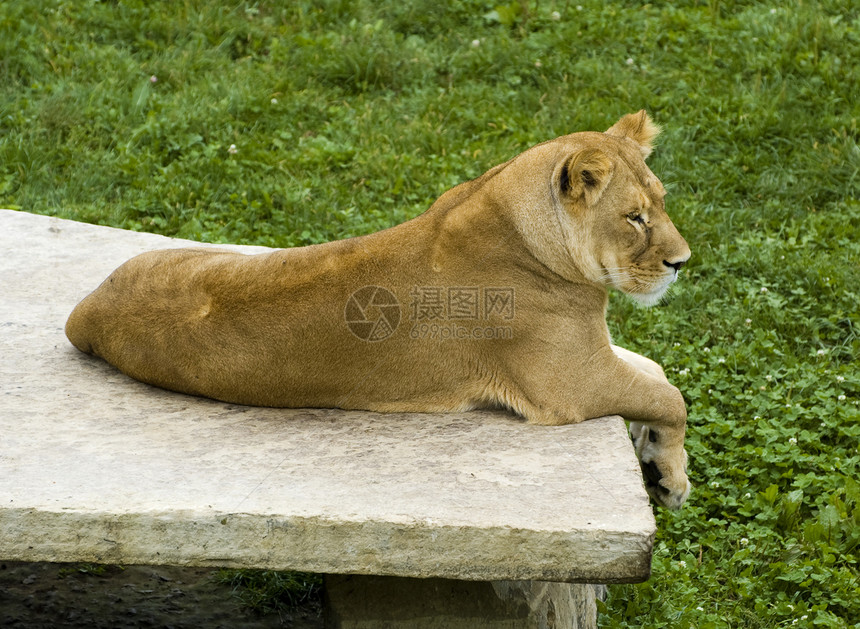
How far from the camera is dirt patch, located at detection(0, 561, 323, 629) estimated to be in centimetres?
447

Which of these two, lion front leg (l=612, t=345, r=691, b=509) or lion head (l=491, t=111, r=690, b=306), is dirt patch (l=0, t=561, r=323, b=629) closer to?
lion front leg (l=612, t=345, r=691, b=509)

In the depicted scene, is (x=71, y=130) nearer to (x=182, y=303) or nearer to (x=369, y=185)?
(x=369, y=185)

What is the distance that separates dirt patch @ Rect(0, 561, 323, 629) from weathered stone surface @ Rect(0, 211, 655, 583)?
985 mm

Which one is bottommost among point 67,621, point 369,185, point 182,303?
point 67,621

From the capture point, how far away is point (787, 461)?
5.07 meters

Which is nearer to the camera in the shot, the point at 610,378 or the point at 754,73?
the point at 610,378

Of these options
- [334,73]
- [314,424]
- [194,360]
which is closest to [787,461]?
[314,424]

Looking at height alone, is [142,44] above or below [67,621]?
above

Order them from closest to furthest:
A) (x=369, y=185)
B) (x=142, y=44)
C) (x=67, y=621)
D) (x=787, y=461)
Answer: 1. (x=67, y=621)
2. (x=787, y=461)
3. (x=369, y=185)
4. (x=142, y=44)

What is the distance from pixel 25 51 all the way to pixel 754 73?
5.61 meters

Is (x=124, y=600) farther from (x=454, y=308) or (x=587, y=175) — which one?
(x=587, y=175)

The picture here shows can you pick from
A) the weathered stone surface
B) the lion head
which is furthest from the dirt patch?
the lion head

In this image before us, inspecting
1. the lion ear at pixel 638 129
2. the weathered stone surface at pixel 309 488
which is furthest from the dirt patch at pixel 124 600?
the lion ear at pixel 638 129

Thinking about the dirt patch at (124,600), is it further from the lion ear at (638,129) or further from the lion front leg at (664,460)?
the lion ear at (638,129)
